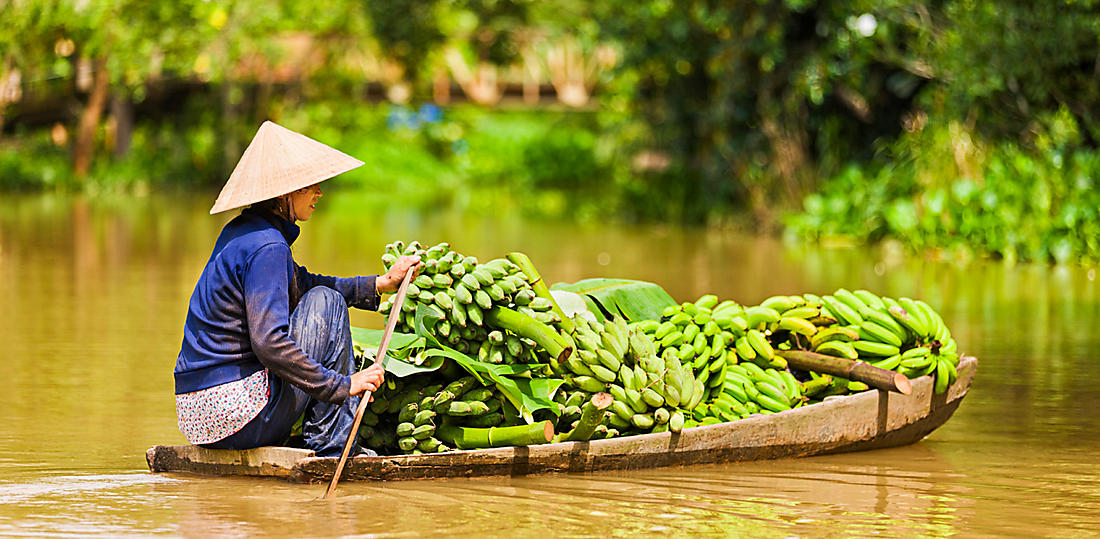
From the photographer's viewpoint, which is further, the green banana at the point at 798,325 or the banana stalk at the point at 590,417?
the green banana at the point at 798,325

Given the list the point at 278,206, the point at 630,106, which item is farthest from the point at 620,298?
the point at 630,106

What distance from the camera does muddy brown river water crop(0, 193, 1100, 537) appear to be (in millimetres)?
4562

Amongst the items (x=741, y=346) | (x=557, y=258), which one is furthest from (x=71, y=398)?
(x=557, y=258)

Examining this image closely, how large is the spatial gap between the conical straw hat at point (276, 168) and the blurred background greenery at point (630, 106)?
9.02 m

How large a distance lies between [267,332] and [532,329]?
3.09 ft

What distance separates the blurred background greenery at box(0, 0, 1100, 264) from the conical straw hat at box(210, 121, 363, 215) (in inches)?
355

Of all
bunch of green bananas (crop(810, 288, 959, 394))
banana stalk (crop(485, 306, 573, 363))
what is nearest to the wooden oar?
banana stalk (crop(485, 306, 573, 363))

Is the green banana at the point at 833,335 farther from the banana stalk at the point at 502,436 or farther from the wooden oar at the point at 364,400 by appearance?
the wooden oar at the point at 364,400

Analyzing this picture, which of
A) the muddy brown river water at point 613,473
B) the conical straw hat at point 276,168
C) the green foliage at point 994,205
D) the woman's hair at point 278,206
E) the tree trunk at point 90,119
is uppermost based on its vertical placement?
the tree trunk at point 90,119

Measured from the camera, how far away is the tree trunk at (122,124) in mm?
25672

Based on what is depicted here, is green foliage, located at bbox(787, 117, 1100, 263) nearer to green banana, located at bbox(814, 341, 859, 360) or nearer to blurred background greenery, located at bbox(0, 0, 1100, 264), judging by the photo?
blurred background greenery, located at bbox(0, 0, 1100, 264)

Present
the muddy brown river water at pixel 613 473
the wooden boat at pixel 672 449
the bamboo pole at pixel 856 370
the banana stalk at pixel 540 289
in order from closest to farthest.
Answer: the muddy brown river water at pixel 613 473 → the wooden boat at pixel 672 449 → the banana stalk at pixel 540 289 → the bamboo pole at pixel 856 370

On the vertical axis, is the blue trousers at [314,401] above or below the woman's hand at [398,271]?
below

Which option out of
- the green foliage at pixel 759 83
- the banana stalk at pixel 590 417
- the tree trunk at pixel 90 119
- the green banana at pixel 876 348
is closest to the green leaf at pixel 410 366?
the banana stalk at pixel 590 417
